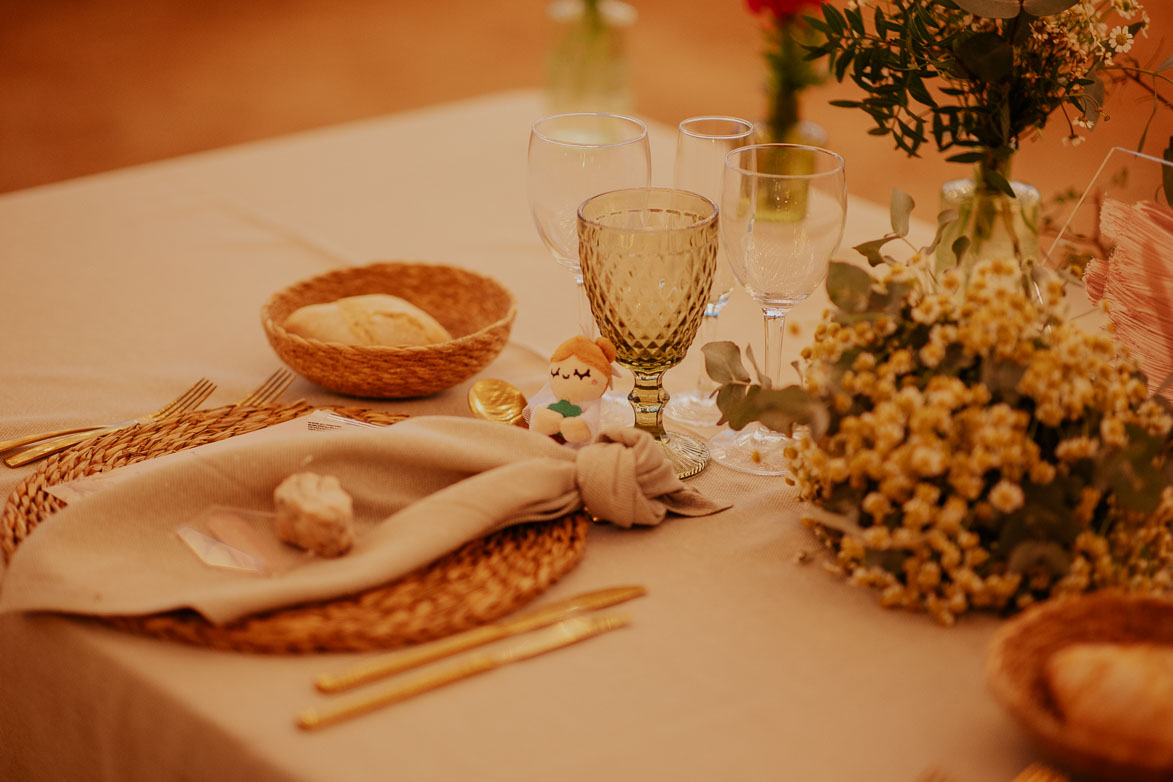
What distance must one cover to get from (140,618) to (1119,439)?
2.07 ft

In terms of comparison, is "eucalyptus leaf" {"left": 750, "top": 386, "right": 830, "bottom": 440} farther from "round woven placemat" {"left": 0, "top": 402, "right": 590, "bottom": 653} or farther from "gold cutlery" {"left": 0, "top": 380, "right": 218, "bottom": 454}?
"gold cutlery" {"left": 0, "top": 380, "right": 218, "bottom": 454}

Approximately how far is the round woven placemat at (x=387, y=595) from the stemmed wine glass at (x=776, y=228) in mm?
186

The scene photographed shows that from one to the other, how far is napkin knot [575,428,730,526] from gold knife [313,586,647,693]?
0.24 ft

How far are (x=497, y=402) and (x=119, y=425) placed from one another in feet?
1.12

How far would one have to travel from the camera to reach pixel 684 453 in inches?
37.2

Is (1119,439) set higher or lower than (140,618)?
higher

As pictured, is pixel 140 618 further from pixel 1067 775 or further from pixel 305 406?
pixel 1067 775

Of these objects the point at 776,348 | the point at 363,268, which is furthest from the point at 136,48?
the point at 776,348

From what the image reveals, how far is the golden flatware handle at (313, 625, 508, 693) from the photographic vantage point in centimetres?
65

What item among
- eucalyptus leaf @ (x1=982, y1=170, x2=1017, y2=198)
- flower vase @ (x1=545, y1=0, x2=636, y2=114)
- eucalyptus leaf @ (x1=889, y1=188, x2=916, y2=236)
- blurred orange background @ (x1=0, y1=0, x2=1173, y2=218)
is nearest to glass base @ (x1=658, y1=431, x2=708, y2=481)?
eucalyptus leaf @ (x1=889, y1=188, x2=916, y2=236)

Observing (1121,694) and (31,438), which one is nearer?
(1121,694)

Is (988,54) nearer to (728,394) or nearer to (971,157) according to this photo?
(971,157)

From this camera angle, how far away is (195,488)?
784mm

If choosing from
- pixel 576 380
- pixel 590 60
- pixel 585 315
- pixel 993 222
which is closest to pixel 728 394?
pixel 576 380
